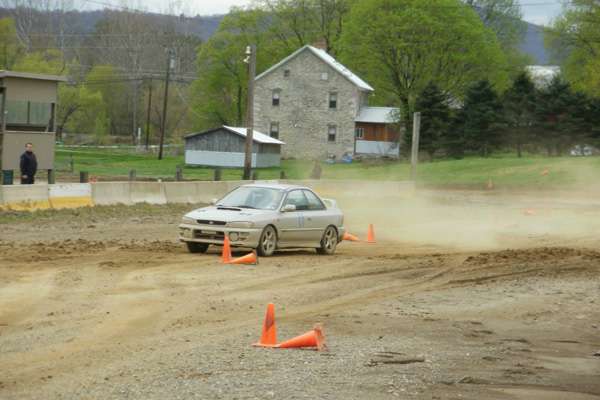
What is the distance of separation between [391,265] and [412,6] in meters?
57.3

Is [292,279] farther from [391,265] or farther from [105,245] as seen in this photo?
[105,245]

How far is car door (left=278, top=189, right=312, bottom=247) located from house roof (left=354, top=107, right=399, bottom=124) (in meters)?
56.4

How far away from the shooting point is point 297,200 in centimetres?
1609

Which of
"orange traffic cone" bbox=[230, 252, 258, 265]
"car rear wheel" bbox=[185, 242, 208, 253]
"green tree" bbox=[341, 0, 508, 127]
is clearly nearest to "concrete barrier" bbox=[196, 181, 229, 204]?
"car rear wheel" bbox=[185, 242, 208, 253]

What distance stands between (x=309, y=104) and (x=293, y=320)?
6669 centimetres

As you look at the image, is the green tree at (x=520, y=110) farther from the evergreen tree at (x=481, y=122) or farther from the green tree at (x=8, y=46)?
the green tree at (x=8, y=46)

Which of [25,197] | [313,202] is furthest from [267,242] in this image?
[25,197]

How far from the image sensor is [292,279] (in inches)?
491

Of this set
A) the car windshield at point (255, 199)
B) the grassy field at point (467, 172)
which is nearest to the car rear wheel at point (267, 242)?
the car windshield at point (255, 199)

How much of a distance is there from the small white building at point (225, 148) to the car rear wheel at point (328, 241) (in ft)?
152

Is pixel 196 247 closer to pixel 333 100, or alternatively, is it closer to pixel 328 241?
pixel 328 241

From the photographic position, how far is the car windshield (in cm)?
1551

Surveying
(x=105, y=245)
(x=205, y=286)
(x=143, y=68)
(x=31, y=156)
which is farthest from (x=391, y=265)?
(x=143, y=68)

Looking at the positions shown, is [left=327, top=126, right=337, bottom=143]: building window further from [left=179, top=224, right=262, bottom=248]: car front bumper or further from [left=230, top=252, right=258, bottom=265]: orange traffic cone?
[left=230, top=252, right=258, bottom=265]: orange traffic cone
